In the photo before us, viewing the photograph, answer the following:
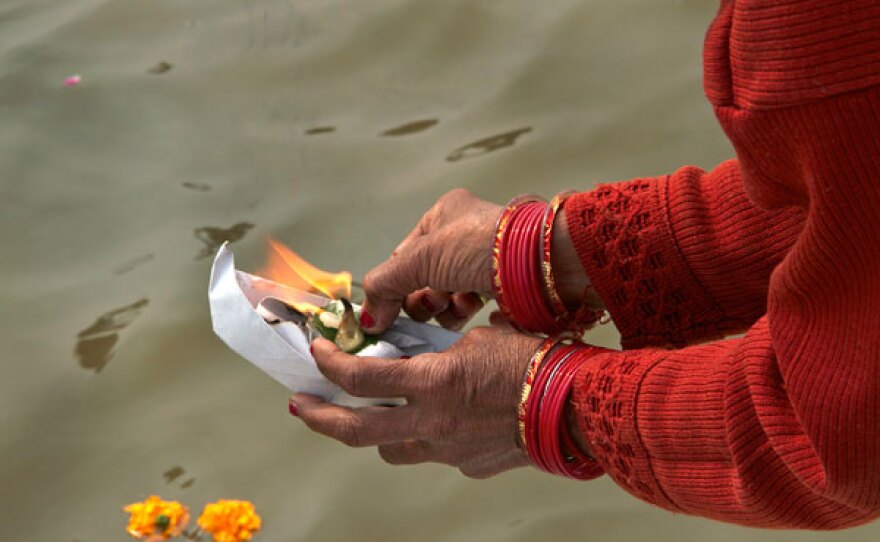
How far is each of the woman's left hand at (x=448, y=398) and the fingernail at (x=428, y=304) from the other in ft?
0.61

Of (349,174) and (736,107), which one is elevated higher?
(736,107)

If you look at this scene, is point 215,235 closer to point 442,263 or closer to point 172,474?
point 172,474

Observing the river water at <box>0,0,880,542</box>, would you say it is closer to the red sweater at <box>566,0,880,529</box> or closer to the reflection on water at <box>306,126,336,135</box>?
the reflection on water at <box>306,126,336,135</box>

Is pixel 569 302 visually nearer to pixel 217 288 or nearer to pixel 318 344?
pixel 318 344

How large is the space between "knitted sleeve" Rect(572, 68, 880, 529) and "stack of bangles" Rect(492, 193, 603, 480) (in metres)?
0.04

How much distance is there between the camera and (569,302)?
4.67ft

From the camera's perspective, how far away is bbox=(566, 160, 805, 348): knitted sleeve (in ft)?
4.33

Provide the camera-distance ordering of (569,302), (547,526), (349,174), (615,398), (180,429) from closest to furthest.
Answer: (615,398)
(569,302)
(547,526)
(180,429)
(349,174)

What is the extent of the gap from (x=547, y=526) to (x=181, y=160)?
110 centimetres

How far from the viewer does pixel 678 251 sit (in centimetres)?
136

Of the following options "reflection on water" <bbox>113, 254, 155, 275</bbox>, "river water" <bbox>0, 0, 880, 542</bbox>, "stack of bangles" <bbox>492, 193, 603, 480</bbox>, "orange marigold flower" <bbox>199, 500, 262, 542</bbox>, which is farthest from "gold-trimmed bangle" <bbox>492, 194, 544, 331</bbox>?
"reflection on water" <bbox>113, 254, 155, 275</bbox>

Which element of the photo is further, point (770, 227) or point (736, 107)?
point (770, 227)

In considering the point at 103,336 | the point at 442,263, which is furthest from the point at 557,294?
the point at 103,336

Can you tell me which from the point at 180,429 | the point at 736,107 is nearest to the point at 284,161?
the point at 180,429
